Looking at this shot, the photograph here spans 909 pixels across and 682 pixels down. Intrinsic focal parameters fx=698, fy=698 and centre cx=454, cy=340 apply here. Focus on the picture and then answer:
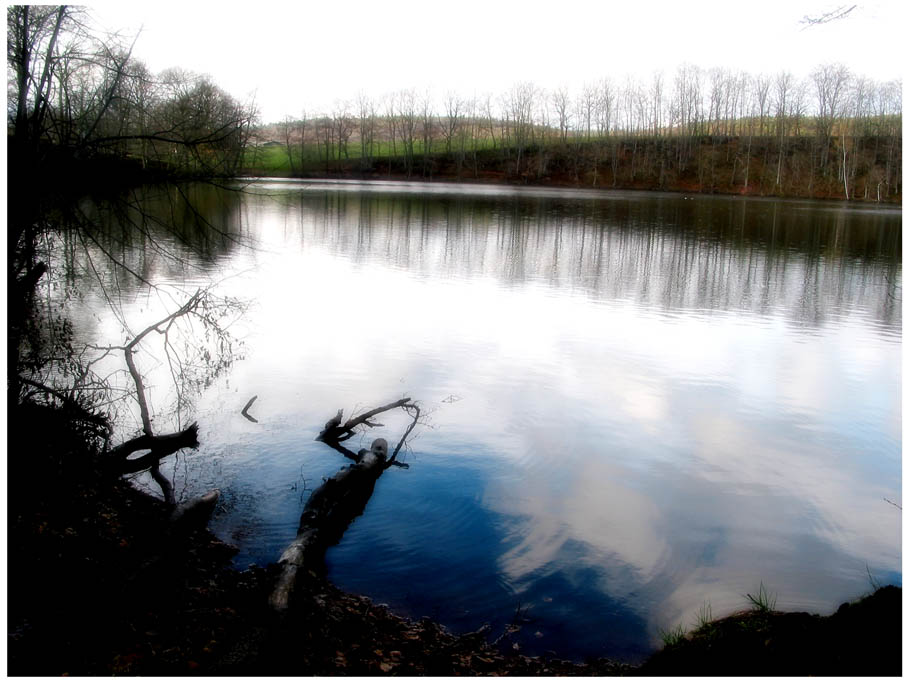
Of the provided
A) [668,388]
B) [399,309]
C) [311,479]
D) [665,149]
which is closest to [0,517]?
[311,479]

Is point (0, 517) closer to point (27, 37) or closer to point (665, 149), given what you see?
point (27, 37)

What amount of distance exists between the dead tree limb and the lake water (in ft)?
0.76

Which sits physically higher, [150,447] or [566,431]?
[150,447]

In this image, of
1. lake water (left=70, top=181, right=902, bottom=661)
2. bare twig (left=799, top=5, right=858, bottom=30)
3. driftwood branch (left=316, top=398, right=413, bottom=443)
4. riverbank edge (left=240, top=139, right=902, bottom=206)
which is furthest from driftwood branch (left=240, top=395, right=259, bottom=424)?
riverbank edge (left=240, top=139, right=902, bottom=206)

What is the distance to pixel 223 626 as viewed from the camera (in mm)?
6363

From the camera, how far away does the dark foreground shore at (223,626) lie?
5.37m

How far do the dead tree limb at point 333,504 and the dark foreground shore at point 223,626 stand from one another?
225mm

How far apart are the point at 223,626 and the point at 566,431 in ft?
25.3

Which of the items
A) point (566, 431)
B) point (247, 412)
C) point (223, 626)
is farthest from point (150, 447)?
point (566, 431)

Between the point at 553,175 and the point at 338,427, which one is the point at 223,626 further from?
the point at 553,175

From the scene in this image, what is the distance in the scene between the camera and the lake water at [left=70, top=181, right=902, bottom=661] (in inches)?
322

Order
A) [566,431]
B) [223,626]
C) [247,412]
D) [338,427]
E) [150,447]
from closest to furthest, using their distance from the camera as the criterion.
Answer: [223,626], [150,447], [338,427], [247,412], [566,431]

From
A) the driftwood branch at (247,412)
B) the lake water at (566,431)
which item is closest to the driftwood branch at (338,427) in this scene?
the lake water at (566,431)

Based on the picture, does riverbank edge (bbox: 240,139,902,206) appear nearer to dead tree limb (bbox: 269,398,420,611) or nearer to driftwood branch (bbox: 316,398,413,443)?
driftwood branch (bbox: 316,398,413,443)
